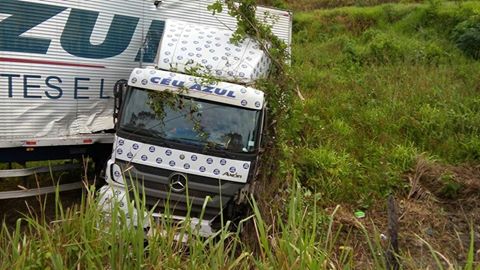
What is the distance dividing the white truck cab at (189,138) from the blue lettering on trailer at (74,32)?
→ 105 centimetres

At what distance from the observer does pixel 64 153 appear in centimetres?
659

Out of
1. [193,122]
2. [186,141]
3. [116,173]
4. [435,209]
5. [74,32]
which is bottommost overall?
[435,209]

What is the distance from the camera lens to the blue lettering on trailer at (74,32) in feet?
19.3

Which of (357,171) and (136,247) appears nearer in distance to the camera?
(136,247)

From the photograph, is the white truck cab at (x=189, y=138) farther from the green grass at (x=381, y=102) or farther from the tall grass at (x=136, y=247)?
the tall grass at (x=136, y=247)

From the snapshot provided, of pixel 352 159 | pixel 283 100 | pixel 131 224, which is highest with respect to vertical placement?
pixel 131 224

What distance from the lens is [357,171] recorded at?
307 inches

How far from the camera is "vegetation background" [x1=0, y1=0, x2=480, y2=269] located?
8.05ft

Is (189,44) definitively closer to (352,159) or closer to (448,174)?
(352,159)

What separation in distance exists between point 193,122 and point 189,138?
0.57 feet

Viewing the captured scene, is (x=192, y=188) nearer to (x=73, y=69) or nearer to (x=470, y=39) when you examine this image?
(x=73, y=69)

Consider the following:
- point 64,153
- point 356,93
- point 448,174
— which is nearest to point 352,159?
point 448,174

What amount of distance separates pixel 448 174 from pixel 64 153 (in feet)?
17.2

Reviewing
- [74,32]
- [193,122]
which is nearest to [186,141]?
[193,122]
